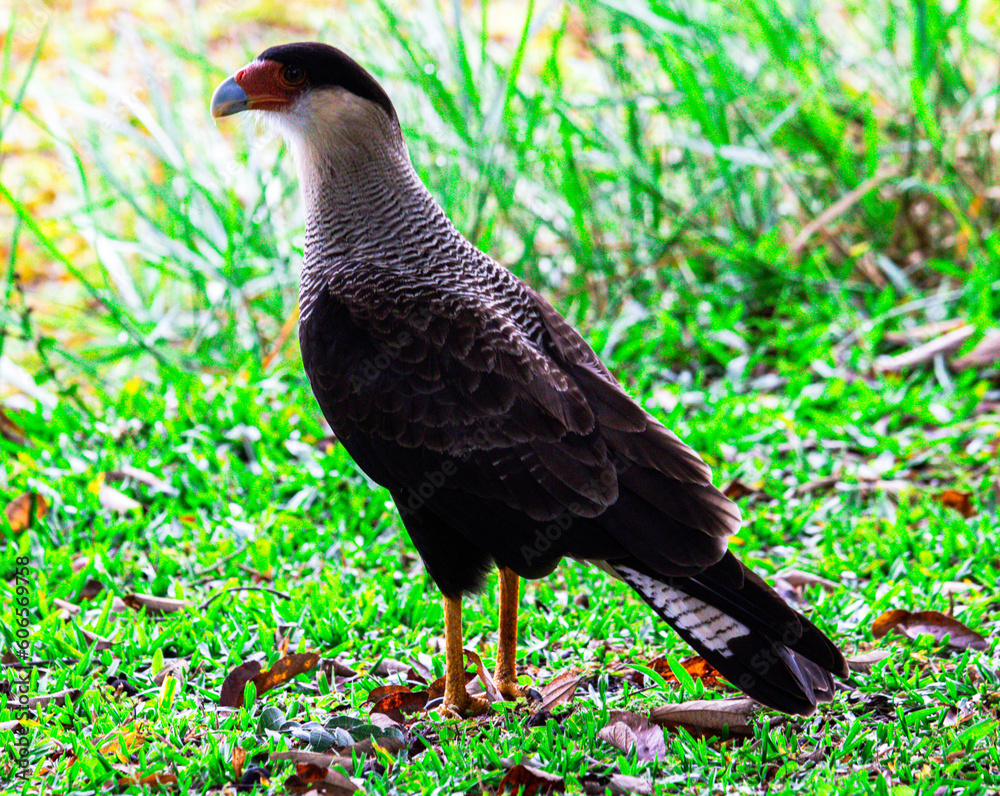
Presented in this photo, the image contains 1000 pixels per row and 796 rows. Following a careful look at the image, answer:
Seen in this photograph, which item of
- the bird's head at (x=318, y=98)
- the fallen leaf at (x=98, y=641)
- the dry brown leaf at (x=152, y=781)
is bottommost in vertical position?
the dry brown leaf at (x=152, y=781)

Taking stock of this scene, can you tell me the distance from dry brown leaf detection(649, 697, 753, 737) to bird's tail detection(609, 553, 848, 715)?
0.13 m

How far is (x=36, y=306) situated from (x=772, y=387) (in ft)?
14.9

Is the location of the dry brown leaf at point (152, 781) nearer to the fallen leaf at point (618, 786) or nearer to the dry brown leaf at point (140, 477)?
the fallen leaf at point (618, 786)

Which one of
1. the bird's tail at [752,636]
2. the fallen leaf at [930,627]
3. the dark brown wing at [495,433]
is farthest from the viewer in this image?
the fallen leaf at [930,627]

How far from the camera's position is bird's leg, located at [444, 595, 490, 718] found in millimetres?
2762

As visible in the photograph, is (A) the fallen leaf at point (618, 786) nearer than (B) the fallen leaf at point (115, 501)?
Yes

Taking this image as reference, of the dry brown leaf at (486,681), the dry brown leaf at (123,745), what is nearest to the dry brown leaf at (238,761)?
the dry brown leaf at (123,745)

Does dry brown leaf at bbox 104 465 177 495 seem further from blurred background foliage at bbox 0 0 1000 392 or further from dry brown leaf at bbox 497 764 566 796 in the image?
dry brown leaf at bbox 497 764 566 796

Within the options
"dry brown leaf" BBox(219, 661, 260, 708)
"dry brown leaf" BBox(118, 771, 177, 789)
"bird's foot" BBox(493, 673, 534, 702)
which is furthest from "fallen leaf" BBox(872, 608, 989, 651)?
"dry brown leaf" BBox(118, 771, 177, 789)

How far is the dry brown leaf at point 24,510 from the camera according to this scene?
3762mm

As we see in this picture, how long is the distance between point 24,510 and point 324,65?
2.06 meters

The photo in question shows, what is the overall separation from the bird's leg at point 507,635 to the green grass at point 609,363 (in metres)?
0.18

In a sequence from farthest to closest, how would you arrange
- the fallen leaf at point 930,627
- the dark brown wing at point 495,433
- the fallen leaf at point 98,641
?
the fallen leaf at point 98,641
the fallen leaf at point 930,627
the dark brown wing at point 495,433

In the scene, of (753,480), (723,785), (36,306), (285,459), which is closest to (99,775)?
(723,785)
